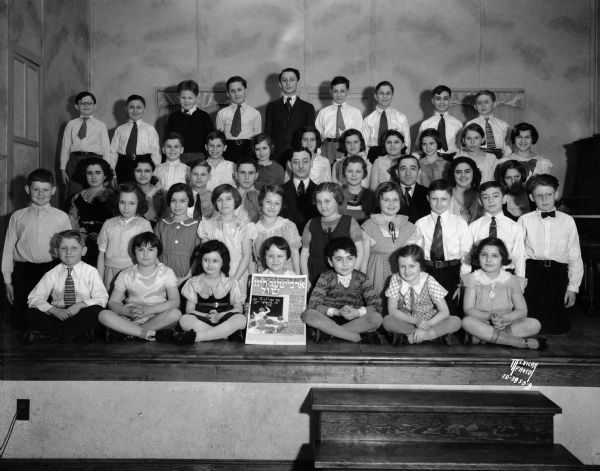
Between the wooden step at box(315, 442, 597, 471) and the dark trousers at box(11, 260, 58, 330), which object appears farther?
the dark trousers at box(11, 260, 58, 330)

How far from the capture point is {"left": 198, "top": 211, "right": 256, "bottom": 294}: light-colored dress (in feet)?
13.2

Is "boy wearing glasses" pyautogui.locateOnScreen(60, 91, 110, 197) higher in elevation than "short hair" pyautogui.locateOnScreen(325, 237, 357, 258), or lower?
higher

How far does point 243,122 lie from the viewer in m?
5.67

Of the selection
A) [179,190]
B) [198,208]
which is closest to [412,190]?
[198,208]

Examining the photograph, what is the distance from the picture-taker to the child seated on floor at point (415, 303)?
11.2 ft

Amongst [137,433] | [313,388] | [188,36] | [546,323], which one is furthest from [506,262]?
[188,36]

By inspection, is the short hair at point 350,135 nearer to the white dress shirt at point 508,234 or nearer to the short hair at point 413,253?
the white dress shirt at point 508,234

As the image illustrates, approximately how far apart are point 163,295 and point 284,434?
4.13 feet

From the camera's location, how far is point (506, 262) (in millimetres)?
3678

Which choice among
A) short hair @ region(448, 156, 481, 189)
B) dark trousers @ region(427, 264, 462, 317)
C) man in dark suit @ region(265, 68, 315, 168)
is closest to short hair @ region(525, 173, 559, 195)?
short hair @ region(448, 156, 481, 189)

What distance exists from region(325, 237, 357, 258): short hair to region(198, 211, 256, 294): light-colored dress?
64 cm

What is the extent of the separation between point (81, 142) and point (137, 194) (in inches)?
76.1

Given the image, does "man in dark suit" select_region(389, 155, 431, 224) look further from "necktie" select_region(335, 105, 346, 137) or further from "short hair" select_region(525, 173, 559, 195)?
"necktie" select_region(335, 105, 346, 137)

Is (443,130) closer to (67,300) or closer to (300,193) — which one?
(300,193)
